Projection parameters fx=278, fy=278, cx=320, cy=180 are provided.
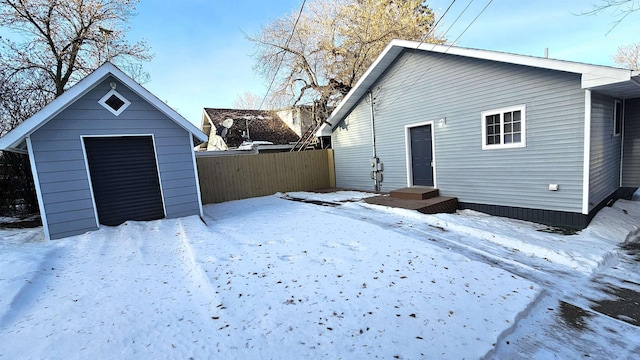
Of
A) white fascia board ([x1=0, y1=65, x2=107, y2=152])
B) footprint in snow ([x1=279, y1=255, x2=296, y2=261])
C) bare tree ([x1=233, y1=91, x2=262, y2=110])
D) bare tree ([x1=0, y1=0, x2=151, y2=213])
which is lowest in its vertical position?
footprint in snow ([x1=279, y1=255, x2=296, y2=261])

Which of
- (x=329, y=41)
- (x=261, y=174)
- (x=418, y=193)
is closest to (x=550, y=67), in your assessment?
(x=418, y=193)

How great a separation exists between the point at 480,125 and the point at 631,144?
442cm

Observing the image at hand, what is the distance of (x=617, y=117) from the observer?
7387 mm

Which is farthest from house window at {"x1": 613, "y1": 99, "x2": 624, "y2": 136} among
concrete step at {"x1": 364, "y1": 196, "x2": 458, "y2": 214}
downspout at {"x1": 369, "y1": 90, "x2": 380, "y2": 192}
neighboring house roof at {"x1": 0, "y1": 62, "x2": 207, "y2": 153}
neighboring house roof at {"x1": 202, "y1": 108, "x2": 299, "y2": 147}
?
neighboring house roof at {"x1": 202, "y1": 108, "x2": 299, "y2": 147}

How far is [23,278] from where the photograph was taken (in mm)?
3502

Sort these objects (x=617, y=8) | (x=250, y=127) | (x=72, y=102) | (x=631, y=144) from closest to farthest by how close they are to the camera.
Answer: (x=617, y=8)
(x=72, y=102)
(x=631, y=144)
(x=250, y=127)

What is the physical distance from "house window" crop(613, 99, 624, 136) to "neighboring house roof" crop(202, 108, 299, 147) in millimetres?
14768

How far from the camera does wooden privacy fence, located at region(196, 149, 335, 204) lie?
9984 mm

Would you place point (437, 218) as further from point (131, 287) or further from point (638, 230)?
point (131, 287)

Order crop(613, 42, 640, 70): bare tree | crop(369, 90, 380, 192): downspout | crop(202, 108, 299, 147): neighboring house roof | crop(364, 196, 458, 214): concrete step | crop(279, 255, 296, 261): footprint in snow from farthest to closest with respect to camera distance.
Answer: crop(613, 42, 640, 70): bare tree
crop(202, 108, 299, 147): neighboring house roof
crop(369, 90, 380, 192): downspout
crop(364, 196, 458, 214): concrete step
crop(279, 255, 296, 261): footprint in snow

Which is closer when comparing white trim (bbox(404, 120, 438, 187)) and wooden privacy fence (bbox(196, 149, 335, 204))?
white trim (bbox(404, 120, 438, 187))

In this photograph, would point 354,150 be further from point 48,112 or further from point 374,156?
point 48,112

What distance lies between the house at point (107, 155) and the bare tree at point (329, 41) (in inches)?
392

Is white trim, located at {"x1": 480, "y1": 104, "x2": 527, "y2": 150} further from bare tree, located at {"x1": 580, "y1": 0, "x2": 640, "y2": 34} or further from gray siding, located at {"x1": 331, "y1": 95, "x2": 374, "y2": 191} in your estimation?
gray siding, located at {"x1": 331, "y1": 95, "x2": 374, "y2": 191}
